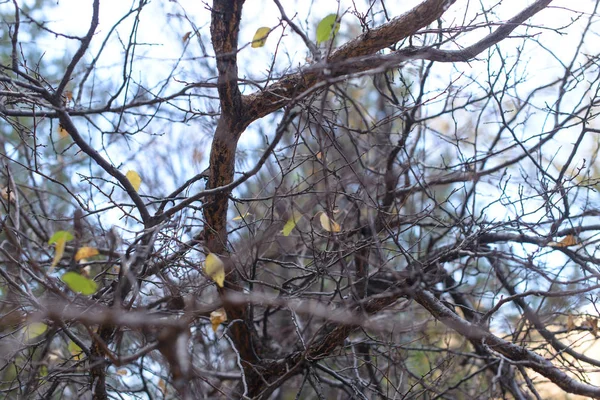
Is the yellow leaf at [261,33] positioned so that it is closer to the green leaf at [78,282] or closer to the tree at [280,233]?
the tree at [280,233]

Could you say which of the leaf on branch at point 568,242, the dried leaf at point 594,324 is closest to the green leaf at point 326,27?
the leaf on branch at point 568,242

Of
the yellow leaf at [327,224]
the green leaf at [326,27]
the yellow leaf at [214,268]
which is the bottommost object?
the yellow leaf at [214,268]

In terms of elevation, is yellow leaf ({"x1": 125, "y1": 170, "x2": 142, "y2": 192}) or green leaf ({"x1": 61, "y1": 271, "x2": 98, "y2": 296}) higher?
yellow leaf ({"x1": 125, "y1": 170, "x2": 142, "y2": 192})

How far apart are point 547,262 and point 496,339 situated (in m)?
0.92

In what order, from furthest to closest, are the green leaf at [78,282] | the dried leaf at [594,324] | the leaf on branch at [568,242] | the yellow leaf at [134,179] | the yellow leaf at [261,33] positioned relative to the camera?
1. the leaf on branch at [568,242]
2. the dried leaf at [594,324]
3. the yellow leaf at [134,179]
4. the yellow leaf at [261,33]
5. the green leaf at [78,282]

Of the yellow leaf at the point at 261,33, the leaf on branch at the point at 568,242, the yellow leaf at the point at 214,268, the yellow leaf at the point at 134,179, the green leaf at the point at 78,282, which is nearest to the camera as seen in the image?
the green leaf at the point at 78,282

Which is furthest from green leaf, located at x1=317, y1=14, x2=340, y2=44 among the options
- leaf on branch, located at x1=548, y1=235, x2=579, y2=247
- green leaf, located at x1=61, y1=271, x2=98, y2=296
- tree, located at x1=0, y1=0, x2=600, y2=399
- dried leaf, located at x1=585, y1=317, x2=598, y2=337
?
dried leaf, located at x1=585, y1=317, x2=598, y2=337

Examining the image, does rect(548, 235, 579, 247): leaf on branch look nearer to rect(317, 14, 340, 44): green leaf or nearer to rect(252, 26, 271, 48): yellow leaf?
rect(317, 14, 340, 44): green leaf

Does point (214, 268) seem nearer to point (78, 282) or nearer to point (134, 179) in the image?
point (78, 282)

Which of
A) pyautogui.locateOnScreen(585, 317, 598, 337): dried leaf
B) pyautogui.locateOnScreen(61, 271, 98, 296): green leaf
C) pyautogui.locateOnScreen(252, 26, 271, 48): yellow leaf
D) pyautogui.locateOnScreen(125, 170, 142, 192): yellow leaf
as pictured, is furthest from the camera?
pyautogui.locateOnScreen(585, 317, 598, 337): dried leaf

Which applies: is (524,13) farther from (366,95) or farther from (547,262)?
(366,95)

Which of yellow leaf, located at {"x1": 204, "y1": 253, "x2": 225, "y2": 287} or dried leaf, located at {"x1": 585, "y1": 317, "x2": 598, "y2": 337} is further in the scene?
dried leaf, located at {"x1": 585, "y1": 317, "x2": 598, "y2": 337}

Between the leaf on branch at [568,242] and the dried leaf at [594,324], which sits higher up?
the leaf on branch at [568,242]

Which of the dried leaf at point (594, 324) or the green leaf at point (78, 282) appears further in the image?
the dried leaf at point (594, 324)
